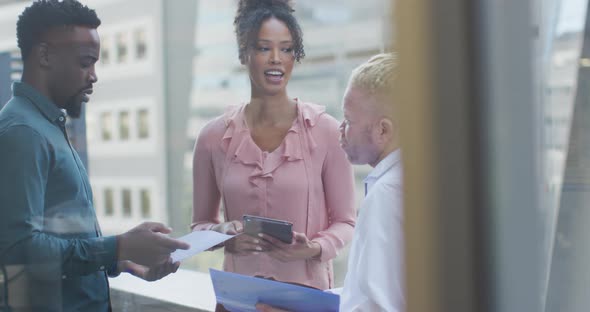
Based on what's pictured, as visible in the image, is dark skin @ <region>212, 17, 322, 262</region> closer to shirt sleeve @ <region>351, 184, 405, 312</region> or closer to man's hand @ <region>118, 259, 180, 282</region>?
man's hand @ <region>118, 259, 180, 282</region>

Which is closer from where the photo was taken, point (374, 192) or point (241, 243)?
point (374, 192)

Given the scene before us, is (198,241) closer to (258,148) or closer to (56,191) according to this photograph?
(258,148)

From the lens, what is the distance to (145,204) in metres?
2.06

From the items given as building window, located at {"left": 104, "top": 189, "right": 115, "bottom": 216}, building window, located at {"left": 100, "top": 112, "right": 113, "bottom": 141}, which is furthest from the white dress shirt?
building window, located at {"left": 100, "top": 112, "right": 113, "bottom": 141}

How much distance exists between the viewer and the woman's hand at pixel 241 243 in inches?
80.0

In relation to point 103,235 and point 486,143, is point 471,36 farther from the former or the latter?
point 103,235

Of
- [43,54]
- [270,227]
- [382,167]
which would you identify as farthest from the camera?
[270,227]

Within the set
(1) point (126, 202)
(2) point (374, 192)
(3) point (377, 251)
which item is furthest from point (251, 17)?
(3) point (377, 251)

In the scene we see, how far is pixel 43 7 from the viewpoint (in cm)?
197

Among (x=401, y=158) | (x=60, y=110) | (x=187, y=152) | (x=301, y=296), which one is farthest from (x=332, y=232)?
(x=401, y=158)

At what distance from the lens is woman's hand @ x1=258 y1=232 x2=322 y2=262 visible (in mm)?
2031

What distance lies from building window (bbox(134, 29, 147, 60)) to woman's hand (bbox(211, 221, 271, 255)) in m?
0.54

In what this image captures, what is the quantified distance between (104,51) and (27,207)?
483 mm

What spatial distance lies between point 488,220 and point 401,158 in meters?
0.16
